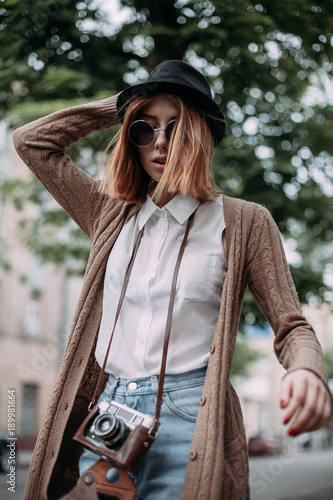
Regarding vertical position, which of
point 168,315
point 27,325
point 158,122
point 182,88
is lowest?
point 27,325

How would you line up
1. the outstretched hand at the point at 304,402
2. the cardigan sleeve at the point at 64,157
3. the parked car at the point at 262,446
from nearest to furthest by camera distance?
the outstretched hand at the point at 304,402, the cardigan sleeve at the point at 64,157, the parked car at the point at 262,446

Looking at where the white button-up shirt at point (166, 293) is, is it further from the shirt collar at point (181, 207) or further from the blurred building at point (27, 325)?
the blurred building at point (27, 325)

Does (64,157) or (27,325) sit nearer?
(64,157)

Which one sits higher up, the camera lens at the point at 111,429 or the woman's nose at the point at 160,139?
the woman's nose at the point at 160,139

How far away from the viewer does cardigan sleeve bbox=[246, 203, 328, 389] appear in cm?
143

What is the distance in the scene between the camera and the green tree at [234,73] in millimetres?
5051

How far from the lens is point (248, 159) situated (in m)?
7.27

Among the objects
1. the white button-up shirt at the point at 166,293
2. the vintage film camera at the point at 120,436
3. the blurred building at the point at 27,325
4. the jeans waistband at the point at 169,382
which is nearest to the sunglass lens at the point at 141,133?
the white button-up shirt at the point at 166,293

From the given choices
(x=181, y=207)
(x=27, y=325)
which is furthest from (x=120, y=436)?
(x=27, y=325)

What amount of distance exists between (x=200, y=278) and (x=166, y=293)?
0.38 ft

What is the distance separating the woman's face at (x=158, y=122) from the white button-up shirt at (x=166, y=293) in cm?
13

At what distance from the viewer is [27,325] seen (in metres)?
23.8

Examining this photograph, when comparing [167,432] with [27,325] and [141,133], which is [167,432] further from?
[27,325]

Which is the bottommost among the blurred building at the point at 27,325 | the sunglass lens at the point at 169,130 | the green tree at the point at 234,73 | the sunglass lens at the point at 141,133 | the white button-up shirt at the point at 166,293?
the blurred building at the point at 27,325
